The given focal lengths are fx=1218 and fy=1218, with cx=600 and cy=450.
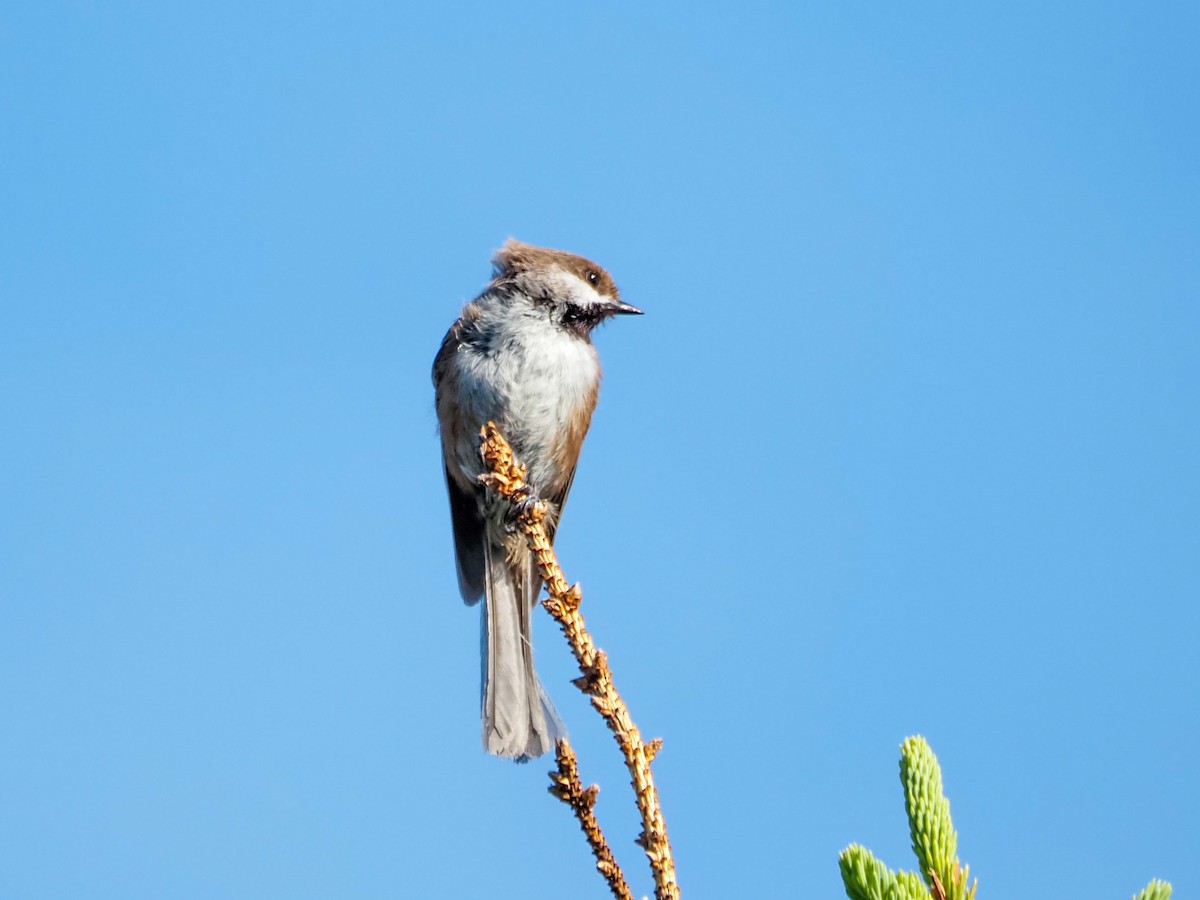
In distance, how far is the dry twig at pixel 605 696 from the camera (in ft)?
6.40

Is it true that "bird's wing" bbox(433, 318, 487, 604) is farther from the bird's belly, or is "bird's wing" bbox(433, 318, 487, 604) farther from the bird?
the bird's belly

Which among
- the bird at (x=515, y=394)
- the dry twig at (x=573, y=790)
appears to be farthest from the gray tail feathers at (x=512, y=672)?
the dry twig at (x=573, y=790)

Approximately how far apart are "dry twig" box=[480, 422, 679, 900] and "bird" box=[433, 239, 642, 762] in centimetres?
171

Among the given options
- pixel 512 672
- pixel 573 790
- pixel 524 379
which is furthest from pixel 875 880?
pixel 524 379

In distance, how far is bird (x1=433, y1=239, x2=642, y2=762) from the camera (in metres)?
5.11

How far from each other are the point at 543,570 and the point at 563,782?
87 centimetres

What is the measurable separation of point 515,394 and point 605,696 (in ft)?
9.59

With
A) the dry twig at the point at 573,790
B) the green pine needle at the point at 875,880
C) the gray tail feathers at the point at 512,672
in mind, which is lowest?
the green pine needle at the point at 875,880

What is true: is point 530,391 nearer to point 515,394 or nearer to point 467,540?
point 515,394

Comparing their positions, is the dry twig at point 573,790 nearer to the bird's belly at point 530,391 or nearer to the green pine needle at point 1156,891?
the green pine needle at point 1156,891

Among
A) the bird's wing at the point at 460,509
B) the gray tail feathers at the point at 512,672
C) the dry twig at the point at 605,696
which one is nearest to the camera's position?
the dry twig at the point at 605,696

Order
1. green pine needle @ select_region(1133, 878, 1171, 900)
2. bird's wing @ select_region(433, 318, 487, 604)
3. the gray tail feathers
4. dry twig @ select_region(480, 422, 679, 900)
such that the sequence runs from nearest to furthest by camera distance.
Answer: green pine needle @ select_region(1133, 878, 1171, 900), dry twig @ select_region(480, 422, 679, 900), the gray tail feathers, bird's wing @ select_region(433, 318, 487, 604)

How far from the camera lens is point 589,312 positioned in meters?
5.49

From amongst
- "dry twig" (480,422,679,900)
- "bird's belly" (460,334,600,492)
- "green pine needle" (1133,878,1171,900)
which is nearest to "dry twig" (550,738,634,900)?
"dry twig" (480,422,679,900)
